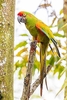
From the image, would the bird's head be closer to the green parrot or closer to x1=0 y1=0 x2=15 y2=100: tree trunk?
the green parrot

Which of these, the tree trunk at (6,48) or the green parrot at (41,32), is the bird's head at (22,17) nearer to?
the green parrot at (41,32)

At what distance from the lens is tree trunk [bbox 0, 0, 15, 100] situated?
572 millimetres

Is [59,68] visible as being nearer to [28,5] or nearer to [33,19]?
[33,19]

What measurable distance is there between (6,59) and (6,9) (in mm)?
100

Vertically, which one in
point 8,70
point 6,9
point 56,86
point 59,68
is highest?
point 6,9

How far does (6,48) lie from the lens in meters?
0.58

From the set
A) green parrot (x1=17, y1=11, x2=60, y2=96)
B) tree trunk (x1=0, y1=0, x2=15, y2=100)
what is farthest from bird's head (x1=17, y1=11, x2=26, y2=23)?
tree trunk (x1=0, y1=0, x2=15, y2=100)

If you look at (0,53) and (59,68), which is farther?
(59,68)

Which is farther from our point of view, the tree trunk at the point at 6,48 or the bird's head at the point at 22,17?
the bird's head at the point at 22,17

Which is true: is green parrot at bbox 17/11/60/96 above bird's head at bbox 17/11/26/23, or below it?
below

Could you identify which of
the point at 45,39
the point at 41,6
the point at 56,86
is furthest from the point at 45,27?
the point at 56,86

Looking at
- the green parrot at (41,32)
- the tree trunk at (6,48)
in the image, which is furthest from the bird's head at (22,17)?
the tree trunk at (6,48)

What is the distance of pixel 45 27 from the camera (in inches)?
28.2

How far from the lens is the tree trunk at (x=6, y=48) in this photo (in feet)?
1.88
